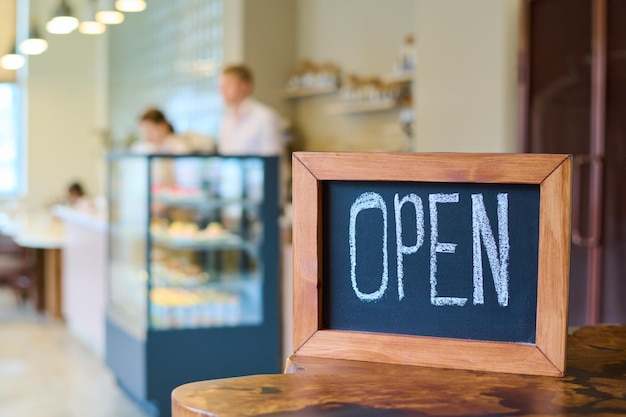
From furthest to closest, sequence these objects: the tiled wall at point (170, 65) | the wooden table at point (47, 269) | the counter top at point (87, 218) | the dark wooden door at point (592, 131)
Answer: the tiled wall at point (170, 65), the wooden table at point (47, 269), the counter top at point (87, 218), the dark wooden door at point (592, 131)

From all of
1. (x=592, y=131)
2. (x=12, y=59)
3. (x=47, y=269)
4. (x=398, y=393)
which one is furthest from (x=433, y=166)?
(x=47, y=269)

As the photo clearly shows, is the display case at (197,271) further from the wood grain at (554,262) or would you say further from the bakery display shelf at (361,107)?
the wood grain at (554,262)

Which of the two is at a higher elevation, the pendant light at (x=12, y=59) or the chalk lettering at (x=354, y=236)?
the pendant light at (x=12, y=59)

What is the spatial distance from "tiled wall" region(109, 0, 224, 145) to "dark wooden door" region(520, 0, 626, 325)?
4.62 meters

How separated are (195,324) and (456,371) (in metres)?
3.29

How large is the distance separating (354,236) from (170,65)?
8853 millimetres

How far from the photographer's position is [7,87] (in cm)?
1237

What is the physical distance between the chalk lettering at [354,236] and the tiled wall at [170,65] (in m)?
7.27

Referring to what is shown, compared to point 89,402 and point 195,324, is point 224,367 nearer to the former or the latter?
point 195,324

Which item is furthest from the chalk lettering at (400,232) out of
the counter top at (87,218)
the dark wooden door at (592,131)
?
the counter top at (87,218)

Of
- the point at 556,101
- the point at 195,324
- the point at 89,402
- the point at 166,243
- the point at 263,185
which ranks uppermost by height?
the point at 556,101

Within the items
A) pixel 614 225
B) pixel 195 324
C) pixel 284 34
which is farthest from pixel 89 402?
pixel 284 34

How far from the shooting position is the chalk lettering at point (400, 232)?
1251 mm

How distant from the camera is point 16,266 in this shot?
7969mm
